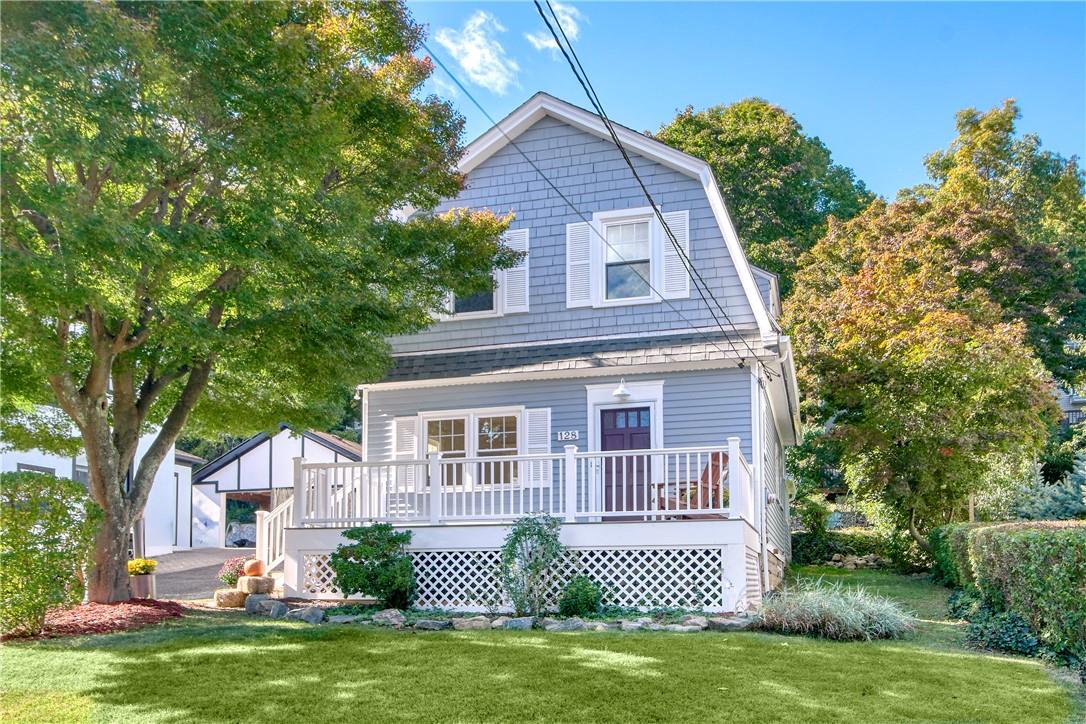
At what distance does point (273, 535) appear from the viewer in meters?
12.8

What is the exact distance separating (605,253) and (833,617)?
21.8ft

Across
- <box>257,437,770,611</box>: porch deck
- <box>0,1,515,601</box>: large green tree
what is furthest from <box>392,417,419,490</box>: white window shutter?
<box>0,1,515,601</box>: large green tree

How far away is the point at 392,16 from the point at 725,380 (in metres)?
6.39

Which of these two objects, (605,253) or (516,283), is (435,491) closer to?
(516,283)

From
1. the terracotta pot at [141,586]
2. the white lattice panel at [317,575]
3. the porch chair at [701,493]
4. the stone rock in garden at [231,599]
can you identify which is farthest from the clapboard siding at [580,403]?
the terracotta pot at [141,586]

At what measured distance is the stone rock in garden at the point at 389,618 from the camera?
30.8 ft

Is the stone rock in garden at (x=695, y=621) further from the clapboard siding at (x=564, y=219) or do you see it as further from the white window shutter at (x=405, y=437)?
the white window shutter at (x=405, y=437)

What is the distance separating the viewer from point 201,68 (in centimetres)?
791

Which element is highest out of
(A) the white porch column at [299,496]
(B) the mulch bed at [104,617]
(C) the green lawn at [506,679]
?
(A) the white porch column at [299,496]

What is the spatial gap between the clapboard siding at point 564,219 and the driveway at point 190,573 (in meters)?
5.31

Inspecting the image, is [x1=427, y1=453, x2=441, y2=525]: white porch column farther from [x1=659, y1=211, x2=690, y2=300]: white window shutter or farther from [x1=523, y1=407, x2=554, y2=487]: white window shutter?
[x1=659, y1=211, x2=690, y2=300]: white window shutter

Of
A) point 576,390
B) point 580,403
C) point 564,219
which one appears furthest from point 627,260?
point 580,403

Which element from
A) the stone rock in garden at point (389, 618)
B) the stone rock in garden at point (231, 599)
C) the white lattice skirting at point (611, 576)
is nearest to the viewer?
the stone rock in garden at point (389, 618)

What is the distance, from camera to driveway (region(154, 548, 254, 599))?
1466cm
